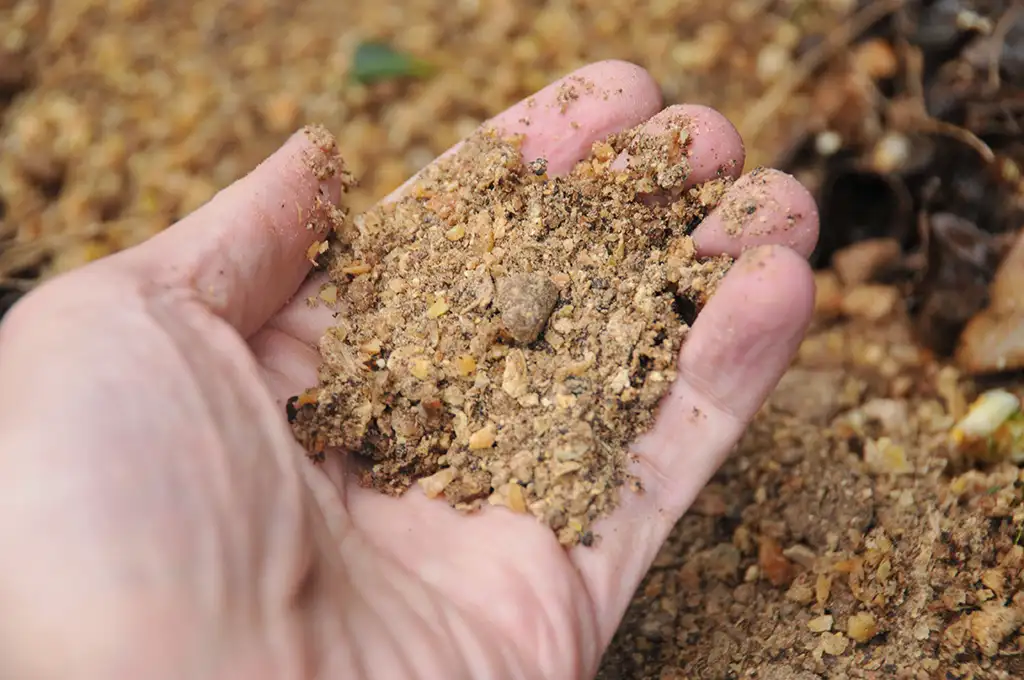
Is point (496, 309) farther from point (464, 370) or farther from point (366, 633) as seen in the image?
point (366, 633)

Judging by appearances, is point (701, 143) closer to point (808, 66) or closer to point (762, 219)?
point (762, 219)

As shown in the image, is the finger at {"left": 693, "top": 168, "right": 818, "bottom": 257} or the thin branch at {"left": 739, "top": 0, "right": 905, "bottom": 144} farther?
the thin branch at {"left": 739, "top": 0, "right": 905, "bottom": 144}

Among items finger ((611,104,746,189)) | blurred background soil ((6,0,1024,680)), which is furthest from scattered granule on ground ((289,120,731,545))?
blurred background soil ((6,0,1024,680))

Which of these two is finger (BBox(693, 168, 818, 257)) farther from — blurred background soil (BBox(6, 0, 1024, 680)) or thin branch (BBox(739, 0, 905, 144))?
thin branch (BBox(739, 0, 905, 144))

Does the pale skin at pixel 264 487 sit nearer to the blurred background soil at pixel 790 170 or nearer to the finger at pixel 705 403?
the finger at pixel 705 403

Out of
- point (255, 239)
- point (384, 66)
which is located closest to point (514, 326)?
point (255, 239)

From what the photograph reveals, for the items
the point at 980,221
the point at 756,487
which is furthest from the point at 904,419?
the point at 980,221
